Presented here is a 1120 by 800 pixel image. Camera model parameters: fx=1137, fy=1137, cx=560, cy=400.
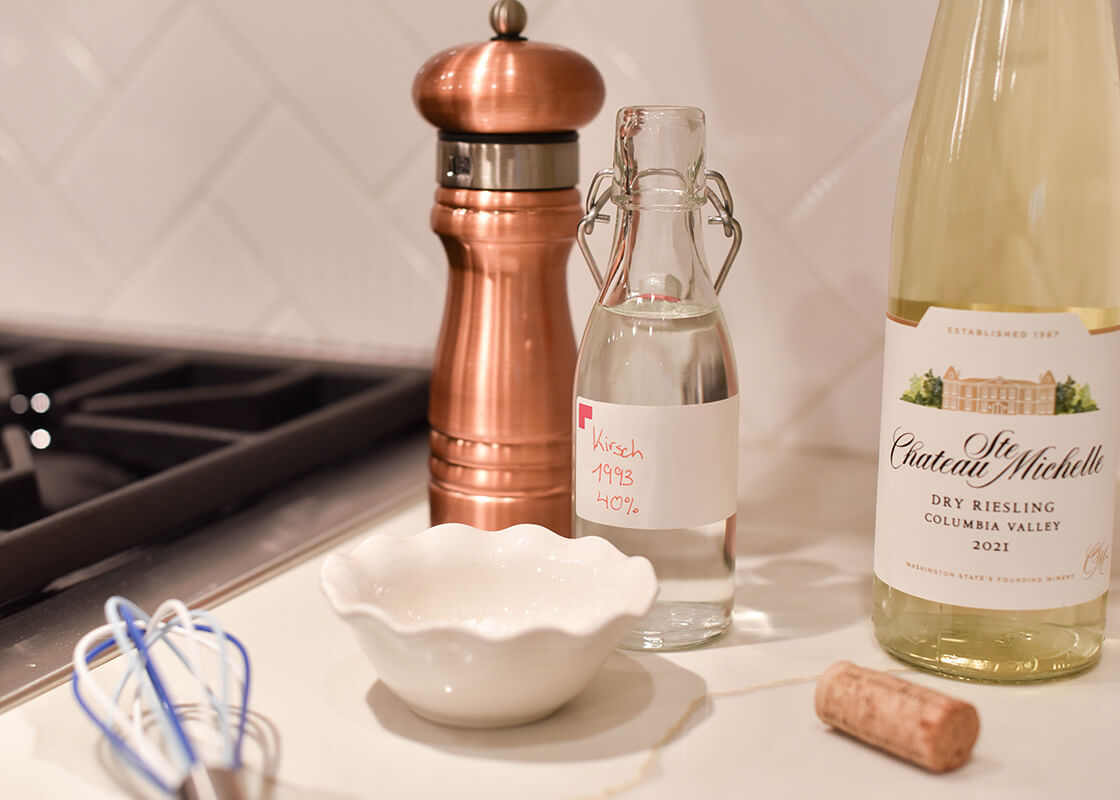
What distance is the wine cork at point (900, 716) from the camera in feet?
1.30

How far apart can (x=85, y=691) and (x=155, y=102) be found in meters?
0.65

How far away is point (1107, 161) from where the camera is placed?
50 cm

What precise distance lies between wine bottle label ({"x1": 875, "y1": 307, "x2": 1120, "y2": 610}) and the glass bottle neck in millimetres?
96

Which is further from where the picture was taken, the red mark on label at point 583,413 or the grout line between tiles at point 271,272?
the grout line between tiles at point 271,272

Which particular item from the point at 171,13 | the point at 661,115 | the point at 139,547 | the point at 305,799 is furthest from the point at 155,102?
the point at 305,799

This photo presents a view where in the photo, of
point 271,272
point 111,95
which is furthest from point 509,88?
point 111,95

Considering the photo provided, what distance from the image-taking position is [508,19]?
0.57 m

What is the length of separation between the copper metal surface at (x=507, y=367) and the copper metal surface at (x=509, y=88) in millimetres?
36

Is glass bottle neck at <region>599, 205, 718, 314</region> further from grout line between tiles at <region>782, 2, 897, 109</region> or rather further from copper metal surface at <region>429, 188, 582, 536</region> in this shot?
grout line between tiles at <region>782, 2, 897, 109</region>

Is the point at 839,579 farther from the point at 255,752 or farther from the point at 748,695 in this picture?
the point at 255,752

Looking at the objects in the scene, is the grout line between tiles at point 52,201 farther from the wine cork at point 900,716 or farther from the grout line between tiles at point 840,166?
the wine cork at point 900,716

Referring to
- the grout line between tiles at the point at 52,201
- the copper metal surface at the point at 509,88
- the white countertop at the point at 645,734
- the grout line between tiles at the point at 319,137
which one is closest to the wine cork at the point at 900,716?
→ the white countertop at the point at 645,734

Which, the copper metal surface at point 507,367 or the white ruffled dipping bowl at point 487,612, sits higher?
the copper metal surface at point 507,367

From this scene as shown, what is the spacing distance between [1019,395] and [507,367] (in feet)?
0.81
